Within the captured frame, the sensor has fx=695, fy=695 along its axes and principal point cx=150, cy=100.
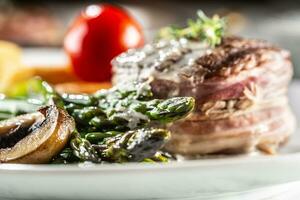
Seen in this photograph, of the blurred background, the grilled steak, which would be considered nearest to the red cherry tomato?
the grilled steak

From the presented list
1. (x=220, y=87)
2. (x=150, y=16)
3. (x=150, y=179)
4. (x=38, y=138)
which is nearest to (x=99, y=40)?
(x=220, y=87)

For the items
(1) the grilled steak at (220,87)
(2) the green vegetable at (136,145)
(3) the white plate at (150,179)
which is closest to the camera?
(3) the white plate at (150,179)

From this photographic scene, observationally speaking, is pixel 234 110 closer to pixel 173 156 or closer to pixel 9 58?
pixel 173 156

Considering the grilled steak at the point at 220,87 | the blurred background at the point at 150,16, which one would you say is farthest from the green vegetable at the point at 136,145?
the blurred background at the point at 150,16

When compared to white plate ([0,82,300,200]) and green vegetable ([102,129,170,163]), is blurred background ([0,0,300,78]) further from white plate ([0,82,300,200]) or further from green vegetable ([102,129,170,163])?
white plate ([0,82,300,200])

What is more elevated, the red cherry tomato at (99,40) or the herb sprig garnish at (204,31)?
the herb sprig garnish at (204,31)

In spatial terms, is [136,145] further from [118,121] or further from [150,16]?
[150,16]

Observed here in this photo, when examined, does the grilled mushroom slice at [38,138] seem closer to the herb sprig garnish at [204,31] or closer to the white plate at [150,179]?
the white plate at [150,179]
